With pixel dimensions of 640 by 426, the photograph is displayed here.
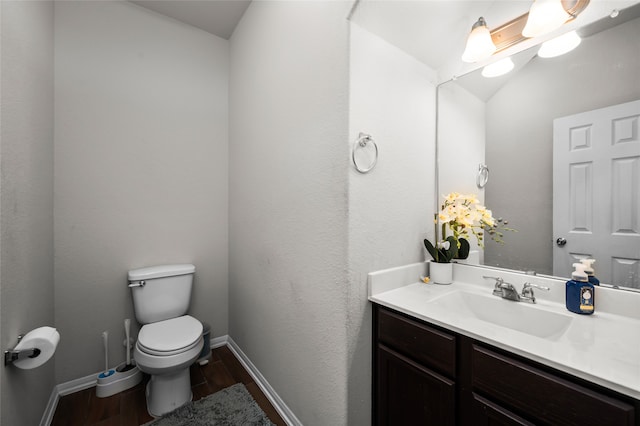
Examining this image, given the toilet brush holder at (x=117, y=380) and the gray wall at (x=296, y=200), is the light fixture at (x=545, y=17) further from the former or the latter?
the toilet brush holder at (x=117, y=380)

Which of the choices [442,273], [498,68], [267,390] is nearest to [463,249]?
[442,273]

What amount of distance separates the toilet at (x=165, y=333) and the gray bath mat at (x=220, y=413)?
0.08m

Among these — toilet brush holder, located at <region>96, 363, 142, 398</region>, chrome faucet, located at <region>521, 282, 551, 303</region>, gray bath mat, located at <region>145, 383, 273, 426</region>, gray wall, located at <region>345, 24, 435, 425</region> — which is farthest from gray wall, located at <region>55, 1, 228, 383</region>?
chrome faucet, located at <region>521, 282, 551, 303</region>

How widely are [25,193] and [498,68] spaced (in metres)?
2.38

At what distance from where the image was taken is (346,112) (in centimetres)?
116

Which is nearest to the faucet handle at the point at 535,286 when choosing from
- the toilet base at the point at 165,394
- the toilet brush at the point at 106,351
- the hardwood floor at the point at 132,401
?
the hardwood floor at the point at 132,401

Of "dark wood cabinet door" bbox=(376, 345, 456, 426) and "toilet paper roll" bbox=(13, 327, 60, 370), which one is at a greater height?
"toilet paper roll" bbox=(13, 327, 60, 370)

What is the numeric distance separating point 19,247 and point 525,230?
2.32m

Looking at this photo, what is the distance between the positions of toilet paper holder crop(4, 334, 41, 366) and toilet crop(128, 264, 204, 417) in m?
0.50

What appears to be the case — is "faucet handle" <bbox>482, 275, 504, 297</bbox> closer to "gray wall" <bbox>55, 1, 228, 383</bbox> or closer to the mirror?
the mirror

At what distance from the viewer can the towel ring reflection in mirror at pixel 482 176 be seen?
4.56ft

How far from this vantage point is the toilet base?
159cm

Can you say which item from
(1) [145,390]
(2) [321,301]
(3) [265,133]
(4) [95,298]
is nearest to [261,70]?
(3) [265,133]

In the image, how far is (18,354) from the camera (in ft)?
3.51
